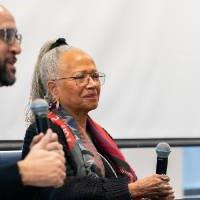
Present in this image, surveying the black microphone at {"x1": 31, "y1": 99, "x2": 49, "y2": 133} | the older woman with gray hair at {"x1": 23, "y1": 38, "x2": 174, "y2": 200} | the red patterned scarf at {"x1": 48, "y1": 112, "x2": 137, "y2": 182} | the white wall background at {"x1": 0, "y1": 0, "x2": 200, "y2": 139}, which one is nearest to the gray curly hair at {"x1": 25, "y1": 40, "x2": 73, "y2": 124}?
the older woman with gray hair at {"x1": 23, "y1": 38, "x2": 174, "y2": 200}

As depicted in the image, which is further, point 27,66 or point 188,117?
point 188,117

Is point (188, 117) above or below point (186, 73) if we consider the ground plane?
below

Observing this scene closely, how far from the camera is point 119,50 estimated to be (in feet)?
7.24

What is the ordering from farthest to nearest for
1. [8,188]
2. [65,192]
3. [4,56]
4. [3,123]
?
[3,123] → [65,192] → [4,56] → [8,188]

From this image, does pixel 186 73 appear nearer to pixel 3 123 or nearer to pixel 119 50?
pixel 119 50

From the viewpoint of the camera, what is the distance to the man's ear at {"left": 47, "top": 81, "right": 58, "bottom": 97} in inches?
64.6

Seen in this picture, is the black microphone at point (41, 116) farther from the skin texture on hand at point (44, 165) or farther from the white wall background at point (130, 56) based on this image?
the white wall background at point (130, 56)

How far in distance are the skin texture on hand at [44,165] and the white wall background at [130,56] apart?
969 millimetres

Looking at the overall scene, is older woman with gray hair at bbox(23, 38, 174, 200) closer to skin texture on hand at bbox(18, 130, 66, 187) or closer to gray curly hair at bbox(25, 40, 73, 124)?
gray curly hair at bbox(25, 40, 73, 124)

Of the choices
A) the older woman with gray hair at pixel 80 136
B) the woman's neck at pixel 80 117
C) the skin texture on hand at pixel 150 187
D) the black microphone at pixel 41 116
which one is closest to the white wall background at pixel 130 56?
the older woman with gray hair at pixel 80 136

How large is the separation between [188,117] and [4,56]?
3.99 ft

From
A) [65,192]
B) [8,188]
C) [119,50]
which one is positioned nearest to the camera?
[8,188]

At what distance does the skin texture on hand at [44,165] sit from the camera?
1.04 metres

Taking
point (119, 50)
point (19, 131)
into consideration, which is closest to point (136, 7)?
point (119, 50)
